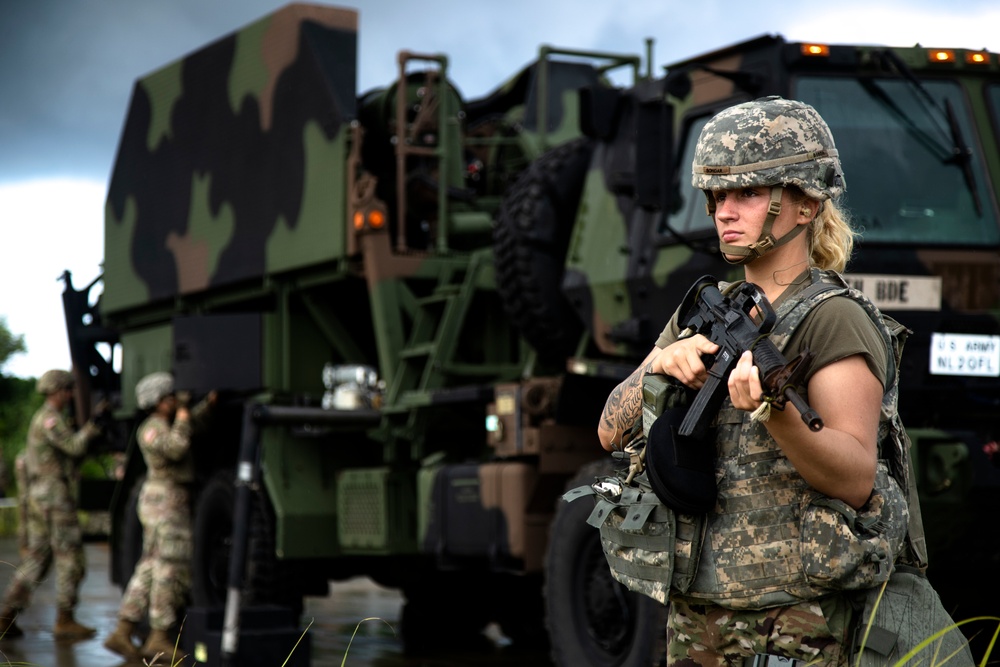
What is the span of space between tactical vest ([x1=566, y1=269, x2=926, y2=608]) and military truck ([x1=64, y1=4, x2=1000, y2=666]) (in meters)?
3.17

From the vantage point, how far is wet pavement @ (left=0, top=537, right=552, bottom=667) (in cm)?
885

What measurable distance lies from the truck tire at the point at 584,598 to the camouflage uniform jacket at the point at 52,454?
549 cm

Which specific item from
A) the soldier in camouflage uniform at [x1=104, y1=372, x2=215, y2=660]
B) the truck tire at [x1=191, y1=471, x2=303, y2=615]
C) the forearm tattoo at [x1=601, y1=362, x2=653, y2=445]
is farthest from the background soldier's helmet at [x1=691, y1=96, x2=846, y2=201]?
the soldier in camouflage uniform at [x1=104, y1=372, x2=215, y2=660]

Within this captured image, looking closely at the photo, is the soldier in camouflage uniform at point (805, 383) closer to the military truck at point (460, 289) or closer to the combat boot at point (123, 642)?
the military truck at point (460, 289)

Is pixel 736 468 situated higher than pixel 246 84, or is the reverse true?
pixel 246 84

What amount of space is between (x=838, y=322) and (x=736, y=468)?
0.32 m

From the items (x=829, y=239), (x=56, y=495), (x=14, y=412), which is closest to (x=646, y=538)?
(x=829, y=239)

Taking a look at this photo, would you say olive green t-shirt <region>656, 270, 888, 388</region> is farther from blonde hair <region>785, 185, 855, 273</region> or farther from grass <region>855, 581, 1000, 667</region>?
grass <region>855, 581, 1000, 667</region>

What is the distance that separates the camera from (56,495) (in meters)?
11.1

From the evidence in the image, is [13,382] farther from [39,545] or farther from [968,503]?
[968,503]

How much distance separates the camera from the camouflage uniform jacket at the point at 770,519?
265 cm

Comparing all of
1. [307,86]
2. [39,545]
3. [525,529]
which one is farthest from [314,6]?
[39,545]

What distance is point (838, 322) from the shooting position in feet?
8.62

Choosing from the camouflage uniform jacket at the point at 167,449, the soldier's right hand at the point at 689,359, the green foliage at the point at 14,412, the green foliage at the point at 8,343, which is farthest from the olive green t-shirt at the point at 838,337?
the green foliage at the point at 8,343
